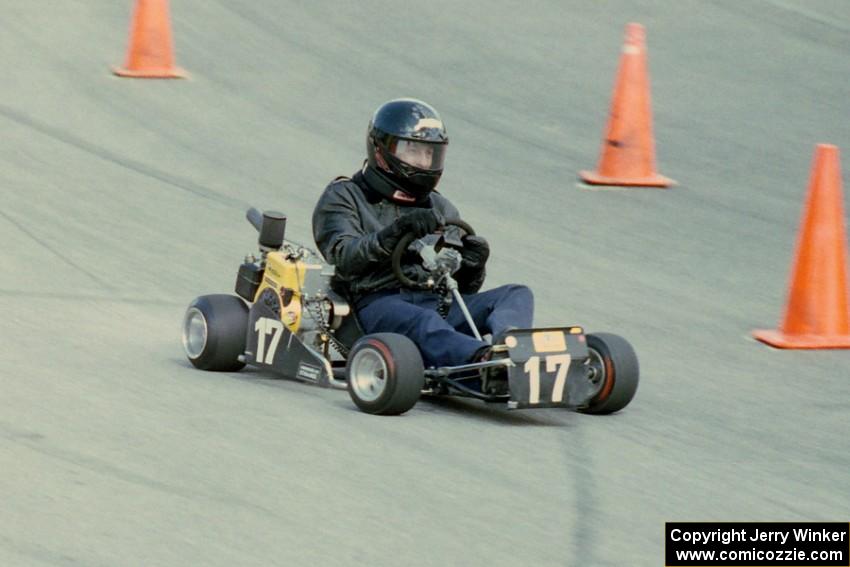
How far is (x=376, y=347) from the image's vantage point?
6.40 metres

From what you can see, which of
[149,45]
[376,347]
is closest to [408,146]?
[376,347]

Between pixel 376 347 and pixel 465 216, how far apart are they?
12.7 feet

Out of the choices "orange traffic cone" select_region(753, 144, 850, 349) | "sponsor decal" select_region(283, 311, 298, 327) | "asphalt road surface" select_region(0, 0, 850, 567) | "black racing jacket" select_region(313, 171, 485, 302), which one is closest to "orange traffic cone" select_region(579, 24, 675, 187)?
"asphalt road surface" select_region(0, 0, 850, 567)

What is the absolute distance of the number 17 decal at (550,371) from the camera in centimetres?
630

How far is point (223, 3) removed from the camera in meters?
14.2

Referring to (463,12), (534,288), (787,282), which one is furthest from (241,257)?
(463,12)

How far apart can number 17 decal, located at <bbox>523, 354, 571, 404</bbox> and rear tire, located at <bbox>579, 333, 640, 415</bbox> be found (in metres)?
0.30

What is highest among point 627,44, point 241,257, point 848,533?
point 627,44

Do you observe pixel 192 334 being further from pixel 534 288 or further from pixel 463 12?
pixel 463 12

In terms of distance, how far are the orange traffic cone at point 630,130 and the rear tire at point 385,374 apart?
4729 mm

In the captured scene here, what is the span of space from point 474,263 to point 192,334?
1.26 meters

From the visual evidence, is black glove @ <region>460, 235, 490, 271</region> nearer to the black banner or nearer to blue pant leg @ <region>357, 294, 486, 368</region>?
blue pant leg @ <region>357, 294, 486, 368</region>

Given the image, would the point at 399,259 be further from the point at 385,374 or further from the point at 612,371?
the point at 612,371

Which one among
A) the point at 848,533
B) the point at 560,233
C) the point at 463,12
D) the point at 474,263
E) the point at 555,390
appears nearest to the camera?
the point at 848,533
